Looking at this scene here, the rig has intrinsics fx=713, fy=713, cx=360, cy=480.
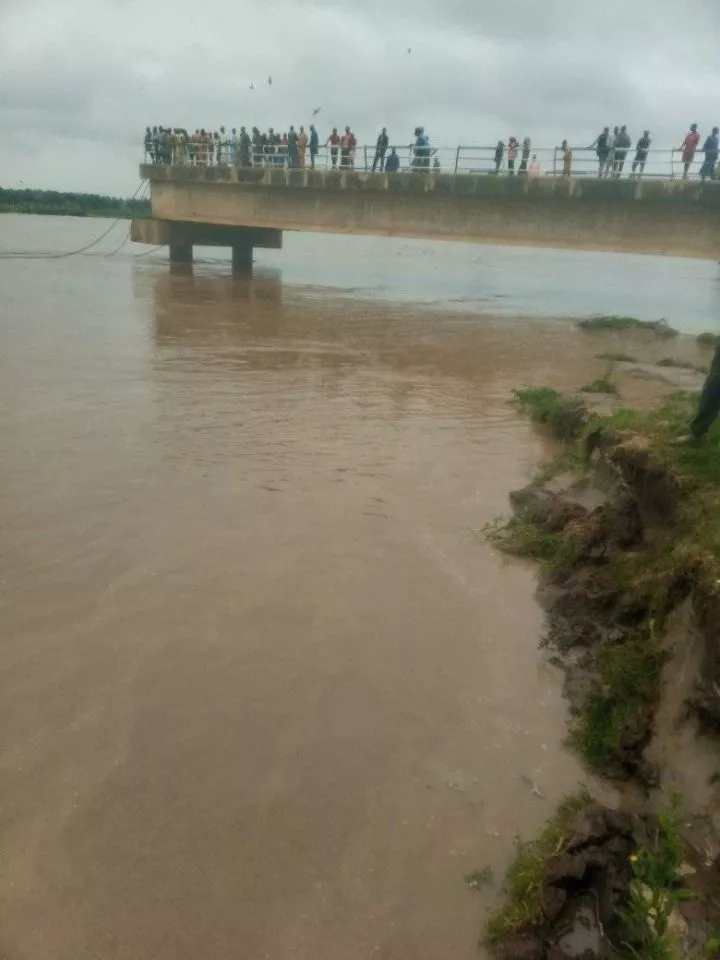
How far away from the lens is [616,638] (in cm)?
481

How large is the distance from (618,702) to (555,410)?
7.10 meters

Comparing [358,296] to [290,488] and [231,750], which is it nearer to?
[290,488]

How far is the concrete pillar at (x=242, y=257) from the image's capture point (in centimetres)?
3136

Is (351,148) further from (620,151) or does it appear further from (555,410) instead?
(555,410)

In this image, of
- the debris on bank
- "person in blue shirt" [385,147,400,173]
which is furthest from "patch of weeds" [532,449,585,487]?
"person in blue shirt" [385,147,400,173]

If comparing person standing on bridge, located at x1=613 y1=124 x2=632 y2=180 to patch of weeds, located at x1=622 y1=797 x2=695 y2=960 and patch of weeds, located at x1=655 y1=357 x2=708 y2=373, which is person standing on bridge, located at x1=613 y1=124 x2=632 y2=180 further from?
patch of weeds, located at x1=622 y1=797 x2=695 y2=960

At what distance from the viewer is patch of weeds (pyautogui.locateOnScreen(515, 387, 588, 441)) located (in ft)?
33.3

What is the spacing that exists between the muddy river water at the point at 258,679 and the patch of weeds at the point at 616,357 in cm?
631

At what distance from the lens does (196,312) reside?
19.9m

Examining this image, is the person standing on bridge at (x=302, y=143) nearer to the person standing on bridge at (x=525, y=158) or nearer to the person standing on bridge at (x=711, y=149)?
the person standing on bridge at (x=525, y=158)

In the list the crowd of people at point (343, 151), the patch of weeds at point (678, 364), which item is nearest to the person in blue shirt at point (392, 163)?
the crowd of people at point (343, 151)

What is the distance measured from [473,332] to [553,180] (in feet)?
16.0

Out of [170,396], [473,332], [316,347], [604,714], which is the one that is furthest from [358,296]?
[604,714]

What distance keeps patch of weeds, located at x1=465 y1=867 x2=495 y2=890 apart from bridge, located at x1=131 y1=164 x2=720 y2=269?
19.9 m
